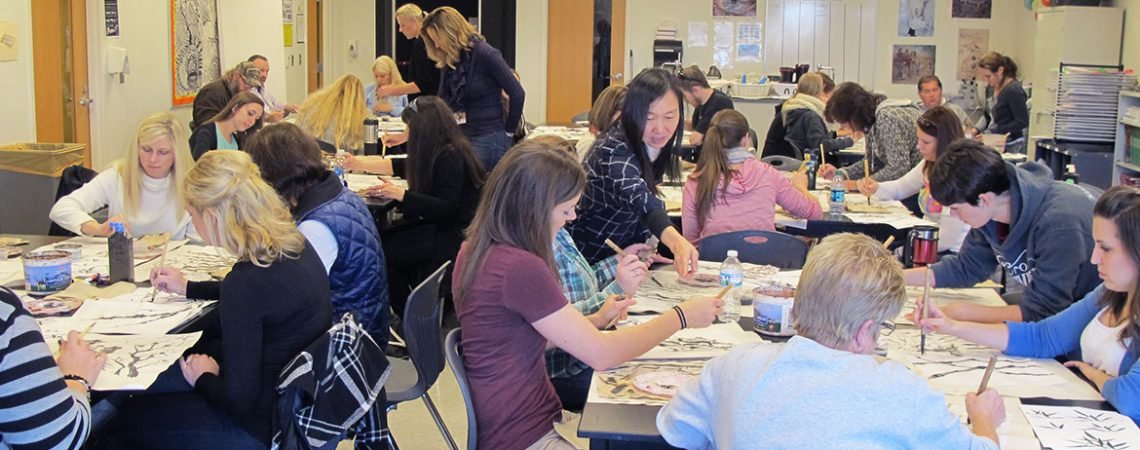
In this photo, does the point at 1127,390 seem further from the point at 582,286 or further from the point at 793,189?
the point at 793,189

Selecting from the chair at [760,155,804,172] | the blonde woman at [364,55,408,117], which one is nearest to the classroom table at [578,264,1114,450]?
the chair at [760,155,804,172]

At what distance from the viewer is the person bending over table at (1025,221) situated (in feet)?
9.80

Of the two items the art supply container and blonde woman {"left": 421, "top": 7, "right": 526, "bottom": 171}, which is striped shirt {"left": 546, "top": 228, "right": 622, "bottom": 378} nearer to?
the art supply container

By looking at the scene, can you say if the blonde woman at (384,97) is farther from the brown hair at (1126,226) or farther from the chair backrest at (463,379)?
the brown hair at (1126,226)

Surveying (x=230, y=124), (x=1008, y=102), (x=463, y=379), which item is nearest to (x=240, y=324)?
(x=463, y=379)

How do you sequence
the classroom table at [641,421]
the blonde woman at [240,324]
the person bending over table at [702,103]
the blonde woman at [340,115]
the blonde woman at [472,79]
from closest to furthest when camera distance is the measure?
the classroom table at [641,421]
the blonde woman at [240,324]
the blonde woman at [472,79]
the blonde woman at [340,115]
the person bending over table at [702,103]

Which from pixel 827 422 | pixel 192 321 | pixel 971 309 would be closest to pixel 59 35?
pixel 192 321

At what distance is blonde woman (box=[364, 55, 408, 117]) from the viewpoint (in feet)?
32.8

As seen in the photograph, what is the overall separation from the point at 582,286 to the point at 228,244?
3.37 ft

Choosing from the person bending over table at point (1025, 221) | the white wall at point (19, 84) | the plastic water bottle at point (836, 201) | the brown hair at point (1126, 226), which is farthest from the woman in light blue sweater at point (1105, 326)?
the white wall at point (19, 84)

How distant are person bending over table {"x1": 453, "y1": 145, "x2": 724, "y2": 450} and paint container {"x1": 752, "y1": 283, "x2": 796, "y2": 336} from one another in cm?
46

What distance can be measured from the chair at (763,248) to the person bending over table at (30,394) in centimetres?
232

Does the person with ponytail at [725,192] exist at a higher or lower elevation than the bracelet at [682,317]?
higher

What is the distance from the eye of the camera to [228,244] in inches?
110
